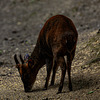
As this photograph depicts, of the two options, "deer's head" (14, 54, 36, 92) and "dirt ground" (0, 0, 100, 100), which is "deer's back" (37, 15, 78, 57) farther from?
"dirt ground" (0, 0, 100, 100)

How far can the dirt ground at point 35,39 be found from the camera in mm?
5350

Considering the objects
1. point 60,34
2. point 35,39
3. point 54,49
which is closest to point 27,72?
point 54,49

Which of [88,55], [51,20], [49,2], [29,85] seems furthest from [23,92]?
[49,2]

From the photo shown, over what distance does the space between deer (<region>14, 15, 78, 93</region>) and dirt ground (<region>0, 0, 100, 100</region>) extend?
422 mm

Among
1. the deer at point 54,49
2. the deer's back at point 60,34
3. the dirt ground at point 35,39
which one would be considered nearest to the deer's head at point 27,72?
the deer at point 54,49

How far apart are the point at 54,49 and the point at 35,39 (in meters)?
6.29

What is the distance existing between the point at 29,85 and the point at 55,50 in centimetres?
142

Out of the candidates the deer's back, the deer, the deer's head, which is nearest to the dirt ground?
the deer's head

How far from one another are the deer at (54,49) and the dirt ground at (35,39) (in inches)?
16.6

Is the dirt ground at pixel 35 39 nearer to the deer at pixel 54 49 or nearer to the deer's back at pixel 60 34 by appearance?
the deer at pixel 54 49

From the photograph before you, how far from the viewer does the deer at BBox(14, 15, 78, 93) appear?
5.04 meters

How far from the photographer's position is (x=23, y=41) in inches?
439

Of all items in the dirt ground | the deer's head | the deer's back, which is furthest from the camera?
the deer's head

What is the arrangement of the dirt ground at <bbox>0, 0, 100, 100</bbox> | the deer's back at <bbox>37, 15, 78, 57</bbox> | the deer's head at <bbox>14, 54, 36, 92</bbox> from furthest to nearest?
1. the deer's head at <bbox>14, 54, 36, 92</bbox>
2. the dirt ground at <bbox>0, 0, 100, 100</bbox>
3. the deer's back at <bbox>37, 15, 78, 57</bbox>
